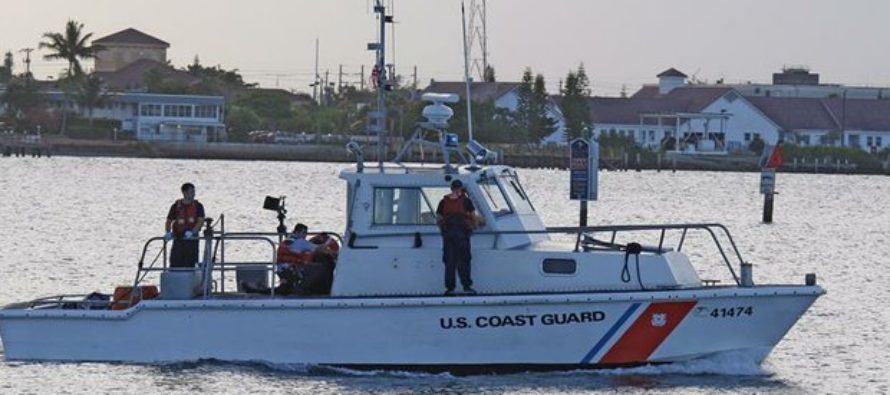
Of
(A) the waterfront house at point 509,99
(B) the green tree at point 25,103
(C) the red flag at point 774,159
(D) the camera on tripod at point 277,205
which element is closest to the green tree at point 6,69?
(B) the green tree at point 25,103

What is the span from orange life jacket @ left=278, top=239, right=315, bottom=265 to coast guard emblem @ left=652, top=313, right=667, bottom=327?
4.20 metres

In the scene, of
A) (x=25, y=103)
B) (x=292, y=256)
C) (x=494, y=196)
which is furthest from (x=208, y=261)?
(x=25, y=103)

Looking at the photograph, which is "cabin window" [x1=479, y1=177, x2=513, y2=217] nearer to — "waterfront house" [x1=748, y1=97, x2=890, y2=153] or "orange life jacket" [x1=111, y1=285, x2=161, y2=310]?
"orange life jacket" [x1=111, y1=285, x2=161, y2=310]

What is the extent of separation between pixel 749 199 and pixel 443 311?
75429mm

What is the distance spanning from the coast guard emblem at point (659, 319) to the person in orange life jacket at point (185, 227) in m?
5.63

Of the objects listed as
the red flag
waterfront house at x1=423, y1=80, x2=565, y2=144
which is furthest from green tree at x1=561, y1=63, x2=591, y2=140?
the red flag

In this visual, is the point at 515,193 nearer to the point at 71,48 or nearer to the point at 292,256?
the point at 292,256

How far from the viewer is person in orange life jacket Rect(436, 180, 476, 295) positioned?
81.9 feet

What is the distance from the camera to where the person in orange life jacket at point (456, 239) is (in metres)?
25.0

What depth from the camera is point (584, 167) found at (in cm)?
5431

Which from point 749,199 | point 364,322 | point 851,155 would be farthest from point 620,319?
point 851,155

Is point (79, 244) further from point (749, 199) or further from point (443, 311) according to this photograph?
point (749, 199)

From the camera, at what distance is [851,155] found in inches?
6024

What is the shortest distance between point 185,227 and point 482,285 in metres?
3.78
